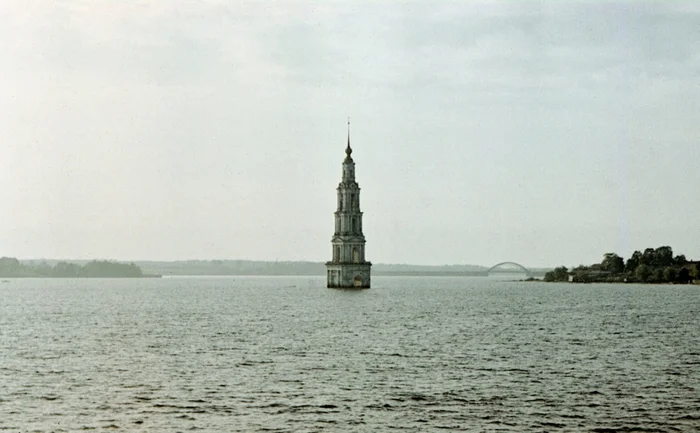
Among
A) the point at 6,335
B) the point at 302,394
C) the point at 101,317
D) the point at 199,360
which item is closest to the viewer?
the point at 302,394

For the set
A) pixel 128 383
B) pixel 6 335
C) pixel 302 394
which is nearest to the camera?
pixel 302 394

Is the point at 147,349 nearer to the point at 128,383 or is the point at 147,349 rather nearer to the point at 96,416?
the point at 128,383

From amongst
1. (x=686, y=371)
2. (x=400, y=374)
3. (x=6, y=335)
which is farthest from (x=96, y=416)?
(x=6, y=335)

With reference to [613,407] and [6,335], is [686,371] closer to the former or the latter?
[613,407]

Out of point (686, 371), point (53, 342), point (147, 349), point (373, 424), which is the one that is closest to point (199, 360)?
point (147, 349)

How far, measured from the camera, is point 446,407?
45750 mm

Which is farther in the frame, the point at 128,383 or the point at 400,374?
the point at 400,374

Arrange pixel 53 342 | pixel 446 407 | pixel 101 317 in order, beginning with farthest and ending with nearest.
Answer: pixel 101 317, pixel 53 342, pixel 446 407

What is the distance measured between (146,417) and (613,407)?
21819 millimetres

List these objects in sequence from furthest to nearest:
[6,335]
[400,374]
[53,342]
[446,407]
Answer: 1. [6,335]
2. [53,342]
3. [400,374]
4. [446,407]

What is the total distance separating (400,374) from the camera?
189ft

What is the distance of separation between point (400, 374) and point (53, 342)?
36.8m

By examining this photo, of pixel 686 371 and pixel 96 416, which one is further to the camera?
pixel 686 371

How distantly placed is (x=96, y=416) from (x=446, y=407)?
16065 mm
